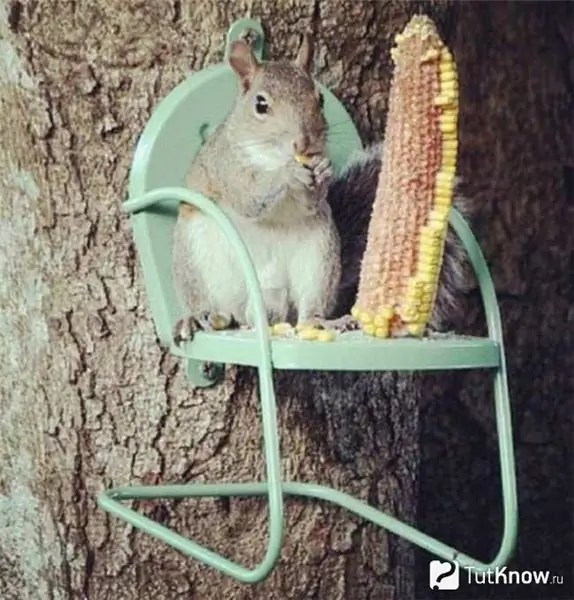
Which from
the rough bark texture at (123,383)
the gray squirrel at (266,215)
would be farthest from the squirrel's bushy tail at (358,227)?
the rough bark texture at (123,383)

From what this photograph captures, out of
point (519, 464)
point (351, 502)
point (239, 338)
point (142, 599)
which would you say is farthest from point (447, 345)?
point (519, 464)

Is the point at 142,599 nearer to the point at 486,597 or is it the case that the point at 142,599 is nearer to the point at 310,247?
the point at 310,247

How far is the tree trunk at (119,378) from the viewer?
63.2 inches

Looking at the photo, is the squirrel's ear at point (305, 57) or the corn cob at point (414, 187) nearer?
the corn cob at point (414, 187)

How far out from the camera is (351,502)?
1575mm

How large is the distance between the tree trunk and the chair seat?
27 centimetres

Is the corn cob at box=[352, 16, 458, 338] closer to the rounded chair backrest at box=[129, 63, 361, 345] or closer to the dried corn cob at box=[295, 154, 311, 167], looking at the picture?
the dried corn cob at box=[295, 154, 311, 167]

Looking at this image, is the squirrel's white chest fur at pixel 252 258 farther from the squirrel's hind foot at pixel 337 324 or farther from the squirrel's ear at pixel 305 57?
the squirrel's ear at pixel 305 57

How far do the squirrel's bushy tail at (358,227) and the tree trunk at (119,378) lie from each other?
0.12m

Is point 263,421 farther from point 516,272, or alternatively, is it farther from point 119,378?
point 516,272

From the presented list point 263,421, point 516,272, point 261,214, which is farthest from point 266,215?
point 516,272

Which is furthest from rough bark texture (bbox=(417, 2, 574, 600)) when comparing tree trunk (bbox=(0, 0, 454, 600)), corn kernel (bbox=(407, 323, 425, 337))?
corn kernel (bbox=(407, 323, 425, 337))

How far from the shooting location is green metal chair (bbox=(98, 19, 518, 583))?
133 cm

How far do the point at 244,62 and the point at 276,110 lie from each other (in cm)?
6
